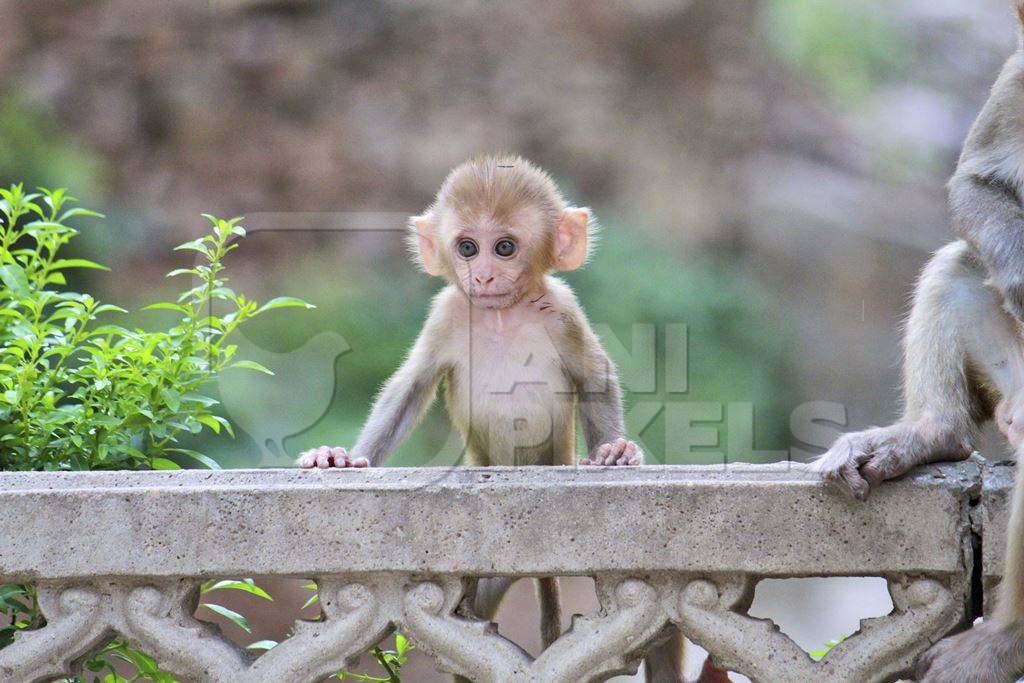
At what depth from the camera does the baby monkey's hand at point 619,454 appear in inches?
133

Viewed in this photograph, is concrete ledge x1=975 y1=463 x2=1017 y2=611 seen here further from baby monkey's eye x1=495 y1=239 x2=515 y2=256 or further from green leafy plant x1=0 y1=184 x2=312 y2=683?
green leafy plant x1=0 y1=184 x2=312 y2=683

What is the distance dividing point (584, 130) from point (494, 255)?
20.3ft

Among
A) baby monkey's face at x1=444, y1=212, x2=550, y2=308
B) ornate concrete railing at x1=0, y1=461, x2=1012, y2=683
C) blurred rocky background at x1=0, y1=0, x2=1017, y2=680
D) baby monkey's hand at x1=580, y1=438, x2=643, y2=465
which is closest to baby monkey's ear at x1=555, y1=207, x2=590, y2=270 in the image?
baby monkey's face at x1=444, y1=212, x2=550, y2=308

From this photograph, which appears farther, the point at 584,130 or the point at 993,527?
the point at 584,130

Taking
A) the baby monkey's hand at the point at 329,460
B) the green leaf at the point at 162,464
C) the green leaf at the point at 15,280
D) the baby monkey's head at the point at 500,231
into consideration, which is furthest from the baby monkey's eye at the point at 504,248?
the green leaf at the point at 15,280

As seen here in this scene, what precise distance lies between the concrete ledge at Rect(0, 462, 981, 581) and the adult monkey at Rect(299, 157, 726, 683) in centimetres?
101

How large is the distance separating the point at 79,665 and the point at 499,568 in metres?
0.98

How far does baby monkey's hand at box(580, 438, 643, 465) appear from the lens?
3.38 m

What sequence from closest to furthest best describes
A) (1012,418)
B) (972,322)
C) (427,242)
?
(1012,418) < (972,322) < (427,242)

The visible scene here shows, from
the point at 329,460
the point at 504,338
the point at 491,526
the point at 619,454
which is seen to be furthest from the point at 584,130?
the point at 491,526

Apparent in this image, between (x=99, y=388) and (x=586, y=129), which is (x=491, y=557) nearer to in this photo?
(x=99, y=388)

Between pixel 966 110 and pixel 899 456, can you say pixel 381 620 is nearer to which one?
pixel 899 456

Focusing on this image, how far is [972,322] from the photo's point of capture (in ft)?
10.7

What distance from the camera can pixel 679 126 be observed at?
10.0 meters
